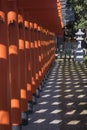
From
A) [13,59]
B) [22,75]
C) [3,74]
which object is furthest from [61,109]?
[3,74]

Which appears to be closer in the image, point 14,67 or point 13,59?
point 13,59

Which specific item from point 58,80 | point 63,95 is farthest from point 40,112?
point 58,80

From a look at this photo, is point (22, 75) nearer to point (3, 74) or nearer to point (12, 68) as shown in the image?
point (12, 68)

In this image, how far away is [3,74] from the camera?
8.11 m

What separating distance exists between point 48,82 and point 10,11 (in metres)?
13.4

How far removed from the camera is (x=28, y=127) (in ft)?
38.9

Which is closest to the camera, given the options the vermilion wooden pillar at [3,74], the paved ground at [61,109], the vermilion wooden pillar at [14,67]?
the vermilion wooden pillar at [3,74]

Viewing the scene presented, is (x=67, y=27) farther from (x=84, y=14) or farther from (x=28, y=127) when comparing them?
(x=28, y=127)

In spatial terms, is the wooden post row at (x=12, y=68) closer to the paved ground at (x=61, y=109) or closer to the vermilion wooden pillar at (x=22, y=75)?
the vermilion wooden pillar at (x=22, y=75)

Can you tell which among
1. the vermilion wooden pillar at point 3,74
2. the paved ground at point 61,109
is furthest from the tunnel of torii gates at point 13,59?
the paved ground at point 61,109

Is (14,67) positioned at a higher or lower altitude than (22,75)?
higher

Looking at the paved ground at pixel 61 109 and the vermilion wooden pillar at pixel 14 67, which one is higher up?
the vermilion wooden pillar at pixel 14 67

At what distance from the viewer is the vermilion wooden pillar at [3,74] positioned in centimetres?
809

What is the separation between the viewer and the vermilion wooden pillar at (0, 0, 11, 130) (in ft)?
26.6
